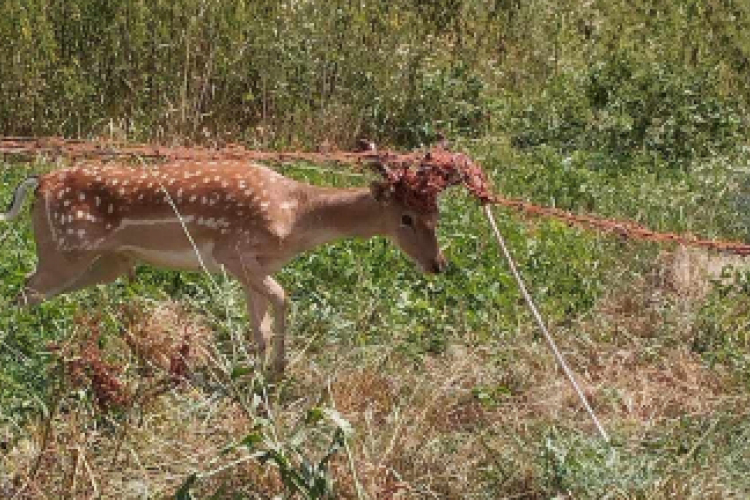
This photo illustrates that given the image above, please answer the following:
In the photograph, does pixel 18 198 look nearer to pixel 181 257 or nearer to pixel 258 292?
pixel 181 257

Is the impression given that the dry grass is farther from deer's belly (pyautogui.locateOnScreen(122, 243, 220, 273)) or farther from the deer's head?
the deer's head

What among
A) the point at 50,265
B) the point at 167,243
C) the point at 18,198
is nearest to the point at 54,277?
the point at 50,265

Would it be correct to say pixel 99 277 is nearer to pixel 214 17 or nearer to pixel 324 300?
pixel 324 300

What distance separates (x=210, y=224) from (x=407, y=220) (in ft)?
3.07

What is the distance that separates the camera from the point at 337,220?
22.2ft

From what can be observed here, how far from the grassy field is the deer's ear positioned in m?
0.54

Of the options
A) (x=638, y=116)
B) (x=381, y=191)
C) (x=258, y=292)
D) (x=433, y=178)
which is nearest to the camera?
(x=433, y=178)

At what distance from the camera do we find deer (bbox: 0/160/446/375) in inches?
265

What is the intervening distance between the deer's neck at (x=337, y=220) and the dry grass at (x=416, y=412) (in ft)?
1.70

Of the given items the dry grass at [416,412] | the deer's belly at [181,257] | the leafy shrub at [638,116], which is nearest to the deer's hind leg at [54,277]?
the deer's belly at [181,257]

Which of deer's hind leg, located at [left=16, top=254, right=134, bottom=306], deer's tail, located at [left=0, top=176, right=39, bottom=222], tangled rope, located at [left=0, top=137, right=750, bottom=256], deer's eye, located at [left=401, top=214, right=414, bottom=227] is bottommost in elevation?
deer's hind leg, located at [left=16, top=254, right=134, bottom=306]

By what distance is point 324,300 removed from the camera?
7.17 meters

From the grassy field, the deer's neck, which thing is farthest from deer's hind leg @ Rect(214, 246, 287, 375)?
the deer's neck

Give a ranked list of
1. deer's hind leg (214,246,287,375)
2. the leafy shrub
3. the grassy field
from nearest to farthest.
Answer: the grassy field, deer's hind leg (214,246,287,375), the leafy shrub
